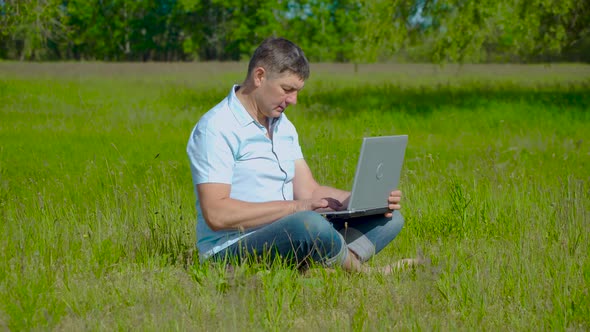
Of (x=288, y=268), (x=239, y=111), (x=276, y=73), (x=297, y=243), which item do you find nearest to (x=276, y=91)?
(x=276, y=73)

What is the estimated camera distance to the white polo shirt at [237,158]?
4617mm

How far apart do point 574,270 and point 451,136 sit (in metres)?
8.87

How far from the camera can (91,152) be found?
10.7 metres

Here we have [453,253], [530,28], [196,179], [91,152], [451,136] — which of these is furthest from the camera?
[530,28]

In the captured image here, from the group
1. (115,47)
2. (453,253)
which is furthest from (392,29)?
(115,47)

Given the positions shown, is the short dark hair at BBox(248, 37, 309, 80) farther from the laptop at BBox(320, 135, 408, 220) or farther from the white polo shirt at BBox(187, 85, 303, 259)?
the laptop at BBox(320, 135, 408, 220)

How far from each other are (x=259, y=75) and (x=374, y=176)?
2.61 ft

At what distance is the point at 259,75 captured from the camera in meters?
4.65

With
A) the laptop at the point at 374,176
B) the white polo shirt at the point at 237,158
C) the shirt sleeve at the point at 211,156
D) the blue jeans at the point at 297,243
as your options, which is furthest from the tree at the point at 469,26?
the shirt sleeve at the point at 211,156

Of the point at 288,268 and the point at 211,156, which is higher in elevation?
the point at 211,156

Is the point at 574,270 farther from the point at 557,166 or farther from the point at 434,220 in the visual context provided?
the point at 557,166

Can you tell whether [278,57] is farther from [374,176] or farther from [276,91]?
[374,176]

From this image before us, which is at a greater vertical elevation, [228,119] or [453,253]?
[228,119]

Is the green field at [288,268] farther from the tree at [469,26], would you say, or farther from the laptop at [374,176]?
the tree at [469,26]
